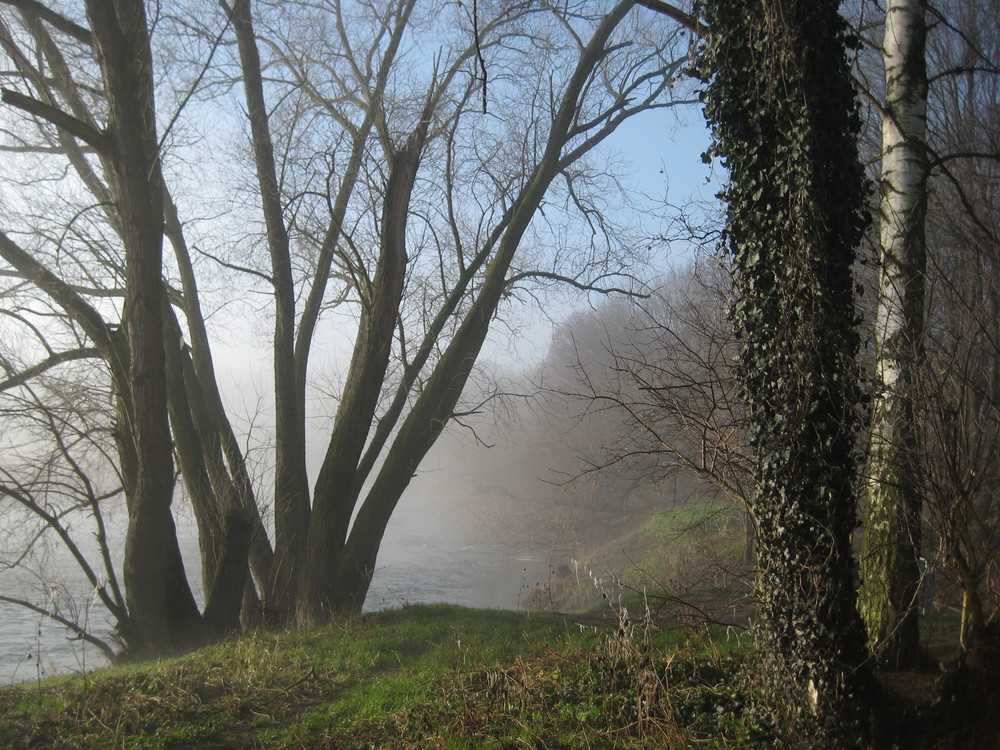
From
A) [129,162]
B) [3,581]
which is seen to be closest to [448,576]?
[3,581]

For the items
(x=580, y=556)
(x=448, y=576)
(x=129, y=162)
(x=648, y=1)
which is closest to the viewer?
(x=648, y=1)

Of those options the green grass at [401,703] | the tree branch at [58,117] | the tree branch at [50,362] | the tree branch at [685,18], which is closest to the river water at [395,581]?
the green grass at [401,703]

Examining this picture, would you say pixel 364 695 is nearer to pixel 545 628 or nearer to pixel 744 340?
pixel 545 628

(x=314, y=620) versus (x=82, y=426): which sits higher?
(x=82, y=426)

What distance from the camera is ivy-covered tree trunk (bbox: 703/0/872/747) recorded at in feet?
13.8

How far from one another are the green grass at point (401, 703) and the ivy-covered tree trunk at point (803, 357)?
0.67m

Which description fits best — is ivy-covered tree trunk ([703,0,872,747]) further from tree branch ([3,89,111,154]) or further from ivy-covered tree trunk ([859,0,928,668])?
tree branch ([3,89,111,154])

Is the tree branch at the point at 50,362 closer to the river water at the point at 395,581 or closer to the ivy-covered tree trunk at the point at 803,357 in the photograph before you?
the river water at the point at 395,581

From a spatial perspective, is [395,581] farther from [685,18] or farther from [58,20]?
[685,18]

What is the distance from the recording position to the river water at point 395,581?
11.8 meters

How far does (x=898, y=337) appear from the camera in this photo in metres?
5.11

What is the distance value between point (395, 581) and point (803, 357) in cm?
1977

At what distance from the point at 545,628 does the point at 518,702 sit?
3907 mm

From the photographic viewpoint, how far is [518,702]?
5.17m
